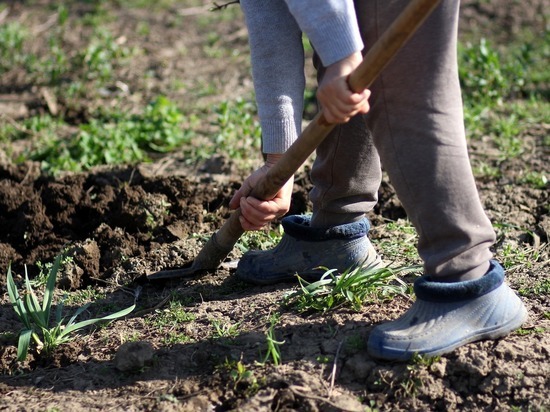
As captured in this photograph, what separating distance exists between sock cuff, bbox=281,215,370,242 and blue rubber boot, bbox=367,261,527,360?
1.96 ft

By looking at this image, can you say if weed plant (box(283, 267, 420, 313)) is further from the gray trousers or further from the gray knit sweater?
the gray knit sweater

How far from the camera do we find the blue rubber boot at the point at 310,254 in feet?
11.1

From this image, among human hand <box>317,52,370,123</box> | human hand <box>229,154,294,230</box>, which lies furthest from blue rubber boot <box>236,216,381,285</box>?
human hand <box>317,52,370,123</box>

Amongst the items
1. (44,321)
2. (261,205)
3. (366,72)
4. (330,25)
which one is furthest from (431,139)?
(44,321)

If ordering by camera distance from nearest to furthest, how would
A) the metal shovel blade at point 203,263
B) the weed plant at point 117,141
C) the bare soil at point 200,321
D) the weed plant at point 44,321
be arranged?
the bare soil at point 200,321 < the weed plant at point 44,321 < the metal shovel blade at point 203,263 < the weed plant at point 117,141

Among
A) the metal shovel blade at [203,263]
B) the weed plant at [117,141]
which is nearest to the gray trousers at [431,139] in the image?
the metal shovel blade at [203,263]

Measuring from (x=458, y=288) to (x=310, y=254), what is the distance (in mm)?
816

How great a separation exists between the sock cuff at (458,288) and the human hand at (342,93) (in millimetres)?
612

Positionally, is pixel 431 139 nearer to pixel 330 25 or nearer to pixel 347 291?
pixel 330 25

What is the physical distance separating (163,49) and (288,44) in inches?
176

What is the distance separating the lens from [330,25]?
2.56 metres

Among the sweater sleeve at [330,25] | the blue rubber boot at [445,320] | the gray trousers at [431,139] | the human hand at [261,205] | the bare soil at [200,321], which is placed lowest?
the bare soil at [200,321]

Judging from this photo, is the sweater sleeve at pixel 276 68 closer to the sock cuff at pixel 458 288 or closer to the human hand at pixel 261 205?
Result: the human hand at pixel 261 205

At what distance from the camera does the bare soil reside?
8.95ft
